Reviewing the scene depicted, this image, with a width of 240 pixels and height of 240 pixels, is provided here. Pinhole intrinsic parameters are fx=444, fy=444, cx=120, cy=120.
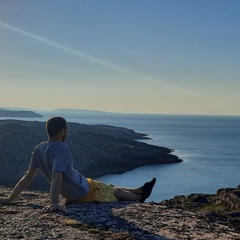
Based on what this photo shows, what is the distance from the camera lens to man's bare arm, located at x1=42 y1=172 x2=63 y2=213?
9.93 metres

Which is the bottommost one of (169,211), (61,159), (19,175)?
(19,175)

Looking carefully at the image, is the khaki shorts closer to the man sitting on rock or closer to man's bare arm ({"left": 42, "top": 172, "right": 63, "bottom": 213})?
the man sitting on rock

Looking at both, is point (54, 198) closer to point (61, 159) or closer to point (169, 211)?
point (61, 159)

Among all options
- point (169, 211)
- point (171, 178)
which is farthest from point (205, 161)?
point (169, 211)

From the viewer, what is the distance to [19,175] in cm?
9888

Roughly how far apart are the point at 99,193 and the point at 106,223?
7.62 ft

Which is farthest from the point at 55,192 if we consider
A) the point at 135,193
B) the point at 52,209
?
the point at 135,193

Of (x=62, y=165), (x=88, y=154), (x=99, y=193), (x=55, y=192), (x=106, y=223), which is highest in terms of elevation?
(x=62, y=165)

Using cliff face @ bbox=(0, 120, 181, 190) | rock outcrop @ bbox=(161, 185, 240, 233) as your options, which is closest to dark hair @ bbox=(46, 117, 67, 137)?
rock outcrop @ bbox=(161, 185, 240, 233)

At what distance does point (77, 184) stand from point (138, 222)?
2.28 m

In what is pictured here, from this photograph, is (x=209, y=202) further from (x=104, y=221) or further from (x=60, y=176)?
(x=104, y=221)

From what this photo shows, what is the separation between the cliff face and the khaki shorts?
7639 cm

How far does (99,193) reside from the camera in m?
11.5

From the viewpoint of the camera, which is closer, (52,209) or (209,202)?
(52,209)
